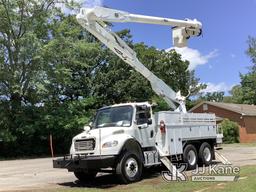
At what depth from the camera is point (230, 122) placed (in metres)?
48.7

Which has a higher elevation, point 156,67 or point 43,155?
point 156,67

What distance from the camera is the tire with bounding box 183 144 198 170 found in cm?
1638

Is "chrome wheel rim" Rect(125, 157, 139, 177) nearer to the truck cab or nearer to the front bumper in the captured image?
the truck cab

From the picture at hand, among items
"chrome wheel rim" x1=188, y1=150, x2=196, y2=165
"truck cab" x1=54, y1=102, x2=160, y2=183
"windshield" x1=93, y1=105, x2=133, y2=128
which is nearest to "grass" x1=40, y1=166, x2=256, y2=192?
"truck cab" x1=54, y1=102, x2=160, y2=183

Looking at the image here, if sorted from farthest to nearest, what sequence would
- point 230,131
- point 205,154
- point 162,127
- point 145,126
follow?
point 230,131
point 205,154
point 162,127
point 145,126

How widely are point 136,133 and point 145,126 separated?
501 millimetres

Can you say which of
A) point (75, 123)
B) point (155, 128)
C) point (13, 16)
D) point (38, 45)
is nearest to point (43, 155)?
point (75, 123)

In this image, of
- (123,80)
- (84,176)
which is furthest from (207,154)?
Answer: (123,80)

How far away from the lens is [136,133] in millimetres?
14562

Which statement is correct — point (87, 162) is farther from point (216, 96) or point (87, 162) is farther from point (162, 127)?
point (216, 96)

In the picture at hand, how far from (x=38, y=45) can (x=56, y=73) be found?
2497 millimetres

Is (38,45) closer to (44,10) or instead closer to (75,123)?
(44,10)

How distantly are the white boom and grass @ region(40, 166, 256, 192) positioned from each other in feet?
15.7

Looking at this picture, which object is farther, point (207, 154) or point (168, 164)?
point (207, 154)
